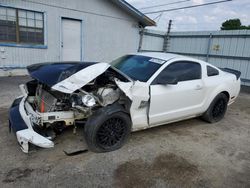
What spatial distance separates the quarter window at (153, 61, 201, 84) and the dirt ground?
1.15 meters

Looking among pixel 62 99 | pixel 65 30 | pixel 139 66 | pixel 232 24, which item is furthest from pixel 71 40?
pixel 232 24

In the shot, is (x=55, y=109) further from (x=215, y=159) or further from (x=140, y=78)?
(x=215, y=159)

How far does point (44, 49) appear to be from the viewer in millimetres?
9211

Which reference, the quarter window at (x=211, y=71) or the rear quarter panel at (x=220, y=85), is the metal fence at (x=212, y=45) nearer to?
the rear quarter panel at (x=220, y=85)

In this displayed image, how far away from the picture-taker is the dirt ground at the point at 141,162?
265 cm

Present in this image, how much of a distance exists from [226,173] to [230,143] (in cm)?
118

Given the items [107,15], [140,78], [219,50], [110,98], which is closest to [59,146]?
[110,98]

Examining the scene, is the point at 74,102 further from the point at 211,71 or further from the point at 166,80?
the point at 211,71

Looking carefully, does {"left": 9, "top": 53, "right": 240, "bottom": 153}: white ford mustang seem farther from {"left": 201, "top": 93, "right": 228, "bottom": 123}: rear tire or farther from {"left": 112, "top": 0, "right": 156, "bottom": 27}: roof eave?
{"left": 112, "top": 0, "right": 156, "bottom": 27}: roof eave

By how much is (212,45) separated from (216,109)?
7.47 meters

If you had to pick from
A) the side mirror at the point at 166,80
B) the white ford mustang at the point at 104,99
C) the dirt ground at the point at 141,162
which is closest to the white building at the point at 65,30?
the dirt ground at the point at 141,162

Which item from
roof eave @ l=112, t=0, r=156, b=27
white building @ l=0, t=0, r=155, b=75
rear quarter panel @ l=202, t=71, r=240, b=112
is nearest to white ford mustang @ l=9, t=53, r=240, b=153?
rear quarter panel @ l=202, t=71, r=240, b=112

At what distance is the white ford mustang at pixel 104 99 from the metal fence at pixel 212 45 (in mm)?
7253

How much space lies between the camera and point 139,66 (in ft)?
13.1
